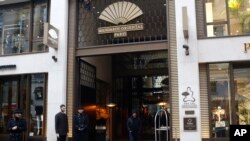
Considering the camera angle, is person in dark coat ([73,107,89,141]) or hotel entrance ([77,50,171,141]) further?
hotel entrance ([77,50,171,141])

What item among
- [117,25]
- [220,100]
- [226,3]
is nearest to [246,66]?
[220,100]

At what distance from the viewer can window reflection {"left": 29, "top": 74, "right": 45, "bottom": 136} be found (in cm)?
1376

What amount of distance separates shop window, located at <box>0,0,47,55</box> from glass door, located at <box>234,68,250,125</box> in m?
8.08

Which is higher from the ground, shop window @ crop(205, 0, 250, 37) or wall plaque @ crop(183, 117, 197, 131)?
shop window @ crop(205, 0, 250, 37)

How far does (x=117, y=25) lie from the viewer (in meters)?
13.3

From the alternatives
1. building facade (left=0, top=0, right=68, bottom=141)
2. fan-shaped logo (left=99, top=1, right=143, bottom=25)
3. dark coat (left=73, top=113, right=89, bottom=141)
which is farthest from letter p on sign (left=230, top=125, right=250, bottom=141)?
building facade (left=0, top=0, right=68, bottom=141)

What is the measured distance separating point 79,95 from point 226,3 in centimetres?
678

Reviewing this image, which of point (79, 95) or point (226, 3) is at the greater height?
point (226, 3)

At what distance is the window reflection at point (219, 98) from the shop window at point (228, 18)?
1.28 m

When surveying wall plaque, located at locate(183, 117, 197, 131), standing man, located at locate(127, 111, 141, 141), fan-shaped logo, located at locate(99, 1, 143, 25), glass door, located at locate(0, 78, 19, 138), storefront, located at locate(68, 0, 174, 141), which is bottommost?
standing man, located at locate(127, 111, 141, 141)

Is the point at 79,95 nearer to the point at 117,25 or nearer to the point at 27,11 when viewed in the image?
the point at 117,25

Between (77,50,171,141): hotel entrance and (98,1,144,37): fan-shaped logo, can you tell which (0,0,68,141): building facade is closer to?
(98,1,144,37): fan-shaped logo

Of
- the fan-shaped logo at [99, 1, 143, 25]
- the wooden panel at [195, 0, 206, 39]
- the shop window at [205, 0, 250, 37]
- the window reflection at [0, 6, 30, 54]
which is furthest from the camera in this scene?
the window reflection at [0, 6, 30, 54]

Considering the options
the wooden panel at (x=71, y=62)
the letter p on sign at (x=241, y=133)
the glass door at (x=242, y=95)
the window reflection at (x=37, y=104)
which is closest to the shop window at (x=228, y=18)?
the glass door at (x=242, y=95)
